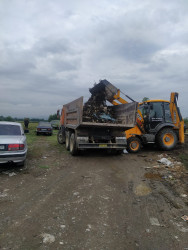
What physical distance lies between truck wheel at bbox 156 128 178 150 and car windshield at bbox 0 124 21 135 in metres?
6.77

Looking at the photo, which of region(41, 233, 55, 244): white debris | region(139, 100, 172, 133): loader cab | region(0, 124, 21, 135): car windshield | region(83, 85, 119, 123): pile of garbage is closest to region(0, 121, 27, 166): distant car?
region(0, 124, 21, 135): car windshield

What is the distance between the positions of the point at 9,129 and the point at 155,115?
7.02m

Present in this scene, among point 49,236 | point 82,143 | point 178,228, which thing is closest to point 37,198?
point 49,236

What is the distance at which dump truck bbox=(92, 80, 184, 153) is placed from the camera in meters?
9.05

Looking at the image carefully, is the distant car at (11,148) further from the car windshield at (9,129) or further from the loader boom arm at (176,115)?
the loader boom arm at (176,115)

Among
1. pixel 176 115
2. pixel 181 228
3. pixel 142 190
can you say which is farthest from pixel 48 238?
pixel 176 115

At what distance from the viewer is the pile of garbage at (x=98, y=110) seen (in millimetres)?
7805

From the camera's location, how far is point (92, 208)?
3.39m

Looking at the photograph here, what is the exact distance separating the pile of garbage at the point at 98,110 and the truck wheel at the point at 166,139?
266cm

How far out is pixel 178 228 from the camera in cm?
283

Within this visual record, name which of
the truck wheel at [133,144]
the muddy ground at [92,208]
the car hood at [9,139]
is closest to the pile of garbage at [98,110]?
the truck wheel at [133,144]

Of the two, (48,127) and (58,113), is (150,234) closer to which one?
→ (58,113)

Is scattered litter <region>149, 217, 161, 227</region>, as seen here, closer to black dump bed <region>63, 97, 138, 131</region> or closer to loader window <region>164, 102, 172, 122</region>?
black dump bed <region>63, 97, 138, 131</region>

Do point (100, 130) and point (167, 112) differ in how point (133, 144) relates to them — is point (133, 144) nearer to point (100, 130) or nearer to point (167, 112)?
point (100, 130)
